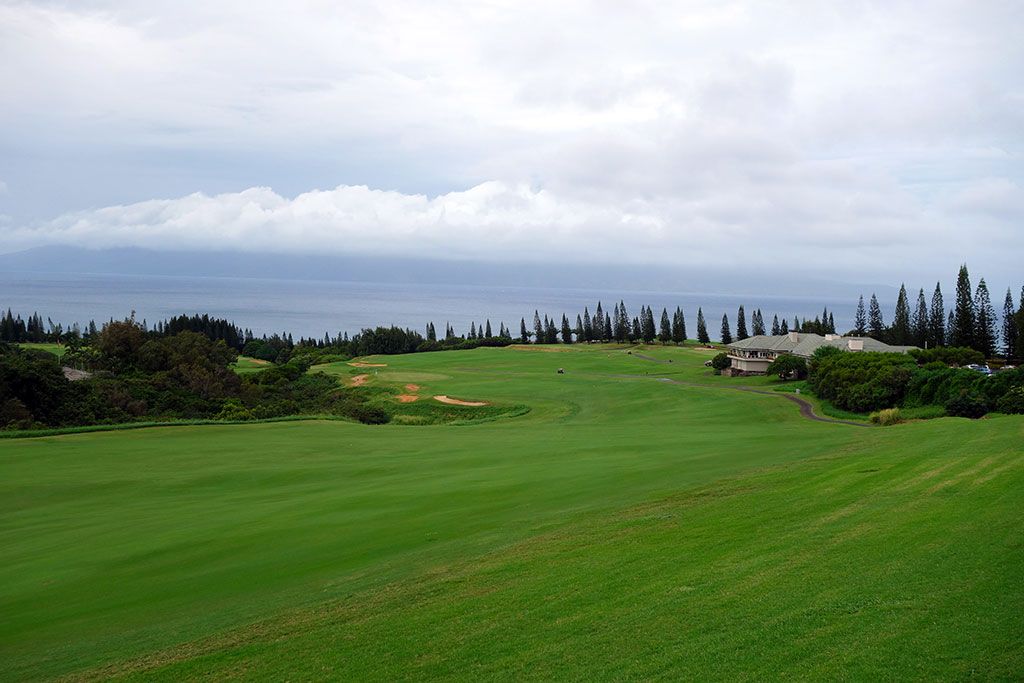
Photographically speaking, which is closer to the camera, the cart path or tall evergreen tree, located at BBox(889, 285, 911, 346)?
the cart path

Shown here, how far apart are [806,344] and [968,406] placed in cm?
4212

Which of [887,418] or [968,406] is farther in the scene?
[887,418]

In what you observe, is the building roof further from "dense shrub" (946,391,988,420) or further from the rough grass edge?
the rough grass edge

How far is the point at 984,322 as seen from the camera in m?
95.2

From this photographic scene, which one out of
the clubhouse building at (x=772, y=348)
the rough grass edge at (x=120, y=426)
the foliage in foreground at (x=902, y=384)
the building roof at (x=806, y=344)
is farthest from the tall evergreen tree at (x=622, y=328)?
the rough grass edge at (x=120, y=426)

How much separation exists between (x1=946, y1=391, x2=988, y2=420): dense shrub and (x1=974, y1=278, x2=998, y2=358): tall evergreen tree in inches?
2223

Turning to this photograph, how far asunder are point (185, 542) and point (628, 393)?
187 feet

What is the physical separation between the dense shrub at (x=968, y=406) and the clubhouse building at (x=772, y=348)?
37.6m

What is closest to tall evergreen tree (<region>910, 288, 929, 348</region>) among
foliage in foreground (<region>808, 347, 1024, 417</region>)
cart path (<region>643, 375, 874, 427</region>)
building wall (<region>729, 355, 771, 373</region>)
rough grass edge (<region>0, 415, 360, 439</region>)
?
building wall (<region>729, 355, 771, 373</region>)

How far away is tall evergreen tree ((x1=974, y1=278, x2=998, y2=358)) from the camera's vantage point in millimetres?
94812

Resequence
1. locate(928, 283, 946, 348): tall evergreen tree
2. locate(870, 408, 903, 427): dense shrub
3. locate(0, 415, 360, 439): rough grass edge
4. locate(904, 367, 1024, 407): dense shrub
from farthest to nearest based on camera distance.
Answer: locate(928, 283, 946, 348): tall evergreen tree < locate(870, 408, 903, 427): dense shrub < locate(904, 367, 1024, 407): dense shrub < locate(0, 415, 360, 439): rough grass edge

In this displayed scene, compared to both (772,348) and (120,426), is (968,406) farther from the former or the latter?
(120,426)

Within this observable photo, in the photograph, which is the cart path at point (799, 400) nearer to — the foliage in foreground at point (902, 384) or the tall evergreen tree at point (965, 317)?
A: the foliage in foreground at point (902, 384)

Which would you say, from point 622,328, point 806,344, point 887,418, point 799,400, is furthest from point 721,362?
point 622,328
